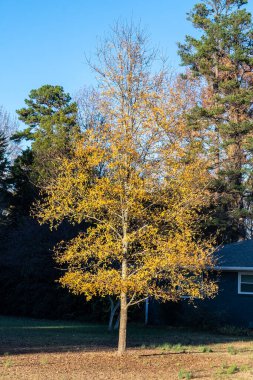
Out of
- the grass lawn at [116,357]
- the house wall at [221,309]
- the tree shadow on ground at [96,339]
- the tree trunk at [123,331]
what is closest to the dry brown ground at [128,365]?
the grass lawn at [116,357]

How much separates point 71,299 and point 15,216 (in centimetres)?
836

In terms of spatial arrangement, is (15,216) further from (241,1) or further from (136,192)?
(136,192)

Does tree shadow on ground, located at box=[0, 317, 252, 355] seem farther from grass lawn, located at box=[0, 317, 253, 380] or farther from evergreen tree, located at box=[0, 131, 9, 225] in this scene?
evergreen tree, located at box=[0, 131, 9, 225]

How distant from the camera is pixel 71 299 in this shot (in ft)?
90.0

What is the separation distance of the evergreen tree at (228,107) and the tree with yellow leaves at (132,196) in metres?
16.8

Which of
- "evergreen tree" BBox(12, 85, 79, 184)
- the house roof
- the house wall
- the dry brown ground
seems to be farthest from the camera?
"evergreen tree" BBox(12, 85, 79, 184)

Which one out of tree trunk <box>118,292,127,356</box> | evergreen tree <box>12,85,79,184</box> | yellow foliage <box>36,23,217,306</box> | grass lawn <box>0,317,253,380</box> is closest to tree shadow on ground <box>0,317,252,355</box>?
grass lawn <box>0,317,253,380</box>

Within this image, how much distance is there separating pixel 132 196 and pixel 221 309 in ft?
37.7

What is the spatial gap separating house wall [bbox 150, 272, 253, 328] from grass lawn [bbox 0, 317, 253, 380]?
2.23m

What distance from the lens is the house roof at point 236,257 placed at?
75.2 feet

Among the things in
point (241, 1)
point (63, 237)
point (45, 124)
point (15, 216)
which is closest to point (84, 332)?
point (63, 237)

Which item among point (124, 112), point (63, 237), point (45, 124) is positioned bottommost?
point (63, 237)

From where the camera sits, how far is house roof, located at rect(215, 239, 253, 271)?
22925mm

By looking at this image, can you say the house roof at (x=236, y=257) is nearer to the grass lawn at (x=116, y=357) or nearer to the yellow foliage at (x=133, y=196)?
the grass lawn at (x=116, y=357)
